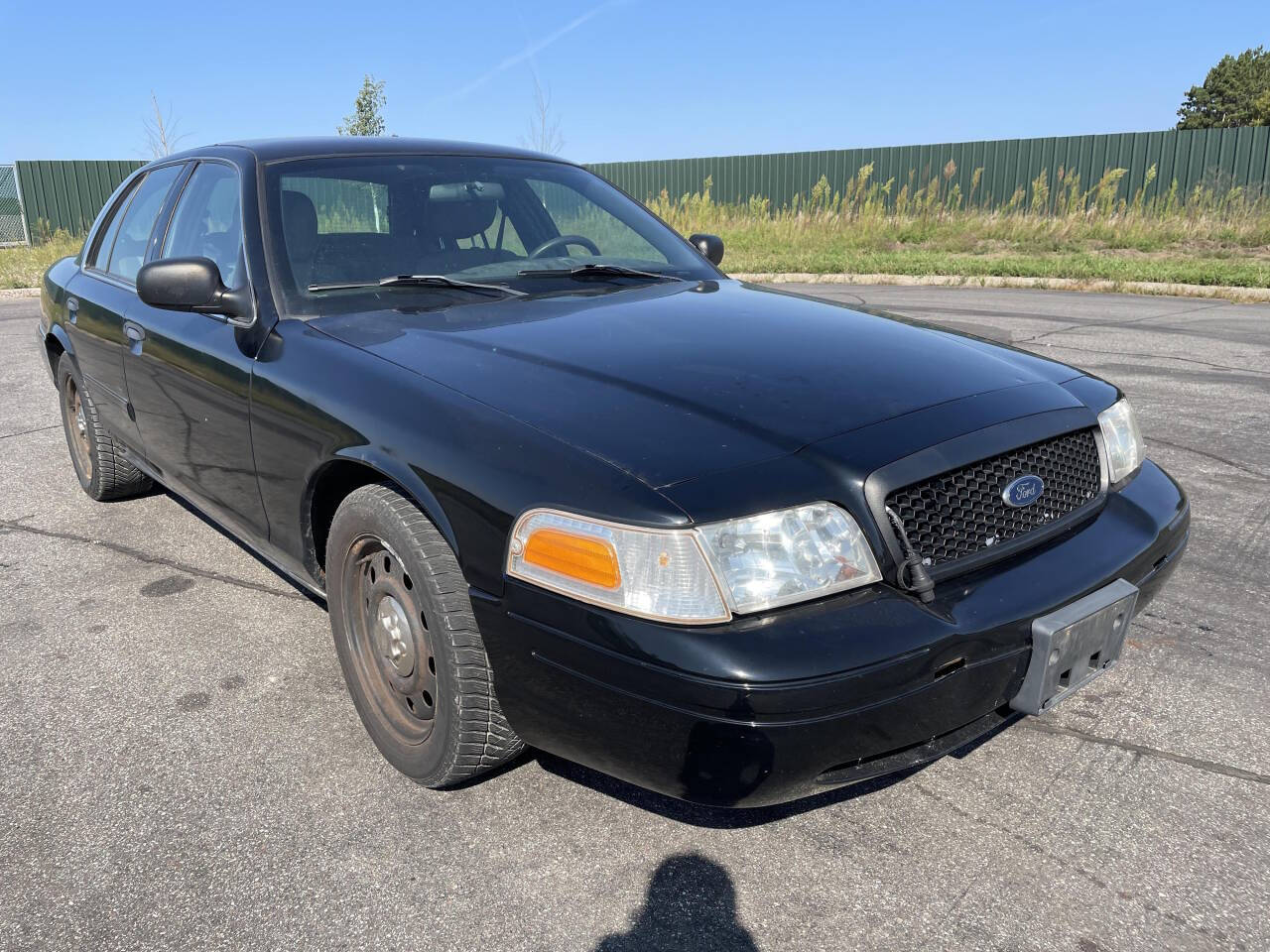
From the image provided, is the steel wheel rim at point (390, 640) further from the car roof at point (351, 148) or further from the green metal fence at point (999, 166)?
the green metal fence at point (999, 166)

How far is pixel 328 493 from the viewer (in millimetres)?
2713

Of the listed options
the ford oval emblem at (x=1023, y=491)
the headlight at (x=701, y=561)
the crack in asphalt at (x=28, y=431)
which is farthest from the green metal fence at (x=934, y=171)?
the headlight at (x=701, y=561)

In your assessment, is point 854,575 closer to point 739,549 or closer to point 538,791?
point 739,549

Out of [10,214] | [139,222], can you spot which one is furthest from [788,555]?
[10,214]

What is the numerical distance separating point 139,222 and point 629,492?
3.32 meters

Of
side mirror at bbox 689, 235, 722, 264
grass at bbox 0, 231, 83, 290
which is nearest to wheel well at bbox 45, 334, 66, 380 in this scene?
side mirror at bbox 689, 235, 722, 264

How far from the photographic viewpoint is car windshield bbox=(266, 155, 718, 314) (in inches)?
119

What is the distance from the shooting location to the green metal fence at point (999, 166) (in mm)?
19578

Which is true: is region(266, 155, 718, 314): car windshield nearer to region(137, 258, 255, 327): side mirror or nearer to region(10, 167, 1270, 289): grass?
region(137, 258, 255, 327): side mirror

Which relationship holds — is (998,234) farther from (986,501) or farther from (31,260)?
(31,260)

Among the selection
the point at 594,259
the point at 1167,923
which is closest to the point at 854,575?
the point at 1167,923

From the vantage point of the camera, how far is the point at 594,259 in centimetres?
353

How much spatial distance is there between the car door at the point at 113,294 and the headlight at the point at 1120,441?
347cm

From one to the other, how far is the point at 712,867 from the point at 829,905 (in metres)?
0.27
